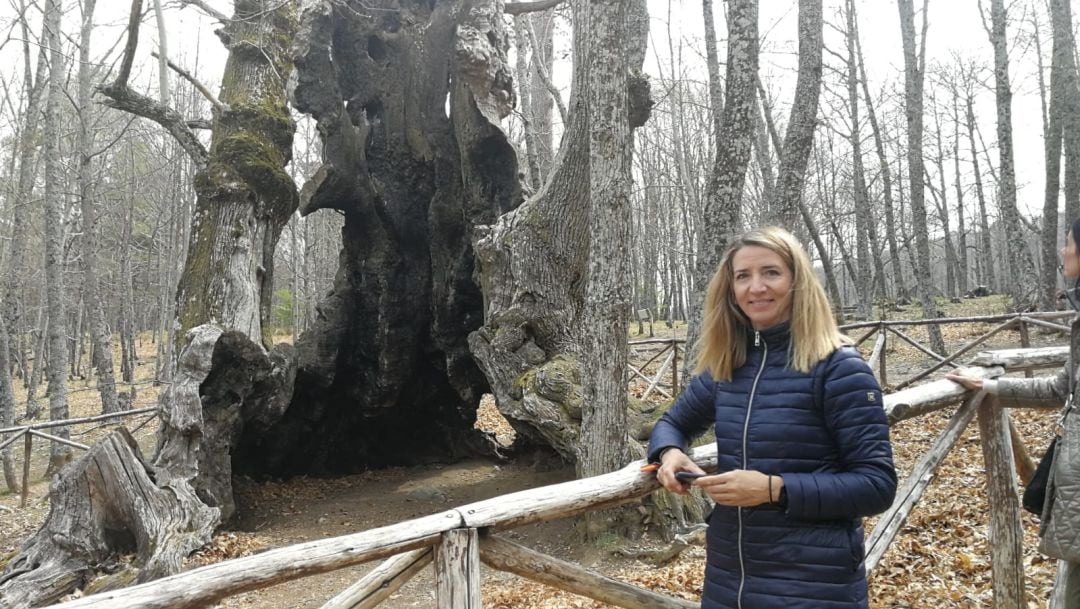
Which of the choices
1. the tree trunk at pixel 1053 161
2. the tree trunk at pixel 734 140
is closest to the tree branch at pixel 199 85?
the tree trunk at pixel 734 140

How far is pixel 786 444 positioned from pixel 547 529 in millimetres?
5971

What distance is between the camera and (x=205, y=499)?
289 inches

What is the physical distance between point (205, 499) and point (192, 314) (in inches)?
86.2

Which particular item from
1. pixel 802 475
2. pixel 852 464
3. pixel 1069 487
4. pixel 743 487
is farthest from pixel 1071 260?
pixel 743 487

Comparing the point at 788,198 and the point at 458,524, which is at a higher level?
the point at 788,198

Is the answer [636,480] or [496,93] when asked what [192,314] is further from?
[636,480]

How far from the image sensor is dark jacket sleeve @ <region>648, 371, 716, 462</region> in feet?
7.81

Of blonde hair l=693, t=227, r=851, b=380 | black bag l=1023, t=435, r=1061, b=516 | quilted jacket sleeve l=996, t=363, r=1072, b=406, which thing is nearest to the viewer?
blonde hair l=693, t=227, r=851, b=380

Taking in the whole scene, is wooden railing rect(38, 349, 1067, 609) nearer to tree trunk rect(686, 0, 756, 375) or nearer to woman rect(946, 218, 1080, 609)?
woman rect(946, 218, 1080, 609)

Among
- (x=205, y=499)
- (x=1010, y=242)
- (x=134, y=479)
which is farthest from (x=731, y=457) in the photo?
(x=1010, y=242)

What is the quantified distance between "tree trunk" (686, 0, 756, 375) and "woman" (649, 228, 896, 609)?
548cm

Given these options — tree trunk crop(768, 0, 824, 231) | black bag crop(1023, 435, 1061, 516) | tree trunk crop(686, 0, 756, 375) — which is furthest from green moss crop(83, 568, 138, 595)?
tree trunk crop(768, 0, 824, 231)

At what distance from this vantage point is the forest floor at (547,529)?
4.88 metres

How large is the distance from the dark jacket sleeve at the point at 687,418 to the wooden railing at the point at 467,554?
0.32 metres
